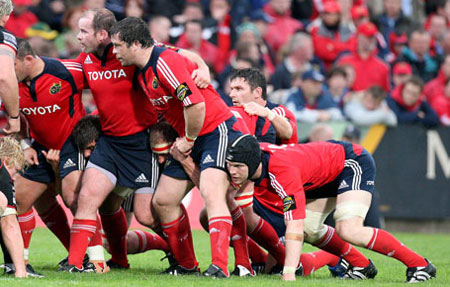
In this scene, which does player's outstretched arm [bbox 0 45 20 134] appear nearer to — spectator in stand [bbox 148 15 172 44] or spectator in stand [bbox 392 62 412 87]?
spectator in stand [bbox 148 15 172 44]

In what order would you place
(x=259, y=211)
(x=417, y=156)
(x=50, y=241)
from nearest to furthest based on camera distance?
1. (x=259, y=211)
2. (x=50, y=241)
3. (x=417, y=156)

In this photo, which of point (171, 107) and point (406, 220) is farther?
point (406, 220)

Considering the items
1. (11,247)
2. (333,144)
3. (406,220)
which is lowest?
(406,220)

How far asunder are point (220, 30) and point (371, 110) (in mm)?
3553

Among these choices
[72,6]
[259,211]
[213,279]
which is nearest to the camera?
[213,279]

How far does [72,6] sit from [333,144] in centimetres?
838

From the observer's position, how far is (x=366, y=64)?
1520cm

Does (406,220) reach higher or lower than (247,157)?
lower

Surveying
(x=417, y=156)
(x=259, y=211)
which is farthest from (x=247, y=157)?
(x=417, y=156)

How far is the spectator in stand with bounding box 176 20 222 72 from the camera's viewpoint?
14.6 meters

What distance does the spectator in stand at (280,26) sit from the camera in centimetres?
1599

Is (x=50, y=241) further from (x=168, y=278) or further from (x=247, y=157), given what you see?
(x=247, y=157)

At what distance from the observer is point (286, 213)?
7.15 m

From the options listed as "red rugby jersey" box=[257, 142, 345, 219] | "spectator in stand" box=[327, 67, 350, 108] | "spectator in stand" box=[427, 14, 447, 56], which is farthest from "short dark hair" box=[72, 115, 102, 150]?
"spectator in stand" box=[427, 14, 447, 56]
